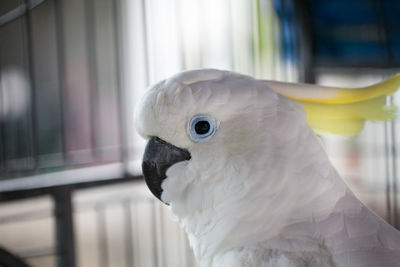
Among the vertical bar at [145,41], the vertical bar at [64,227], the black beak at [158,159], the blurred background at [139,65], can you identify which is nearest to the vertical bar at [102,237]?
the blurred background at [139,65]

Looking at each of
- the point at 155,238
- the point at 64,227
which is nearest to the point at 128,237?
the point at 155,238

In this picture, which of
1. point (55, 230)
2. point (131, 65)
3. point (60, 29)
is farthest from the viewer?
point (131, 65)

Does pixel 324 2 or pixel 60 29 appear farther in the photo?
pixel 324 2

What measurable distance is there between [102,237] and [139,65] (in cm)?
77

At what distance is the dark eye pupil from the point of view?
772 mm

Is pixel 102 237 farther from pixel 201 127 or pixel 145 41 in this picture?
pixel 201 127

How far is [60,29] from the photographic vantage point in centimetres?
178

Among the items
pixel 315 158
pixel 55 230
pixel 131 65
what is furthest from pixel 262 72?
pixel 315 158

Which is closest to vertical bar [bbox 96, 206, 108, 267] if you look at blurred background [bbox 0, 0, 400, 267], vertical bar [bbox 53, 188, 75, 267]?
blurred background [bbox 0, 0, 400, 267]

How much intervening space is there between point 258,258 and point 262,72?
5.31 ft

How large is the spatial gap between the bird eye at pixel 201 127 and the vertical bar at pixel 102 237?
47.1 inches

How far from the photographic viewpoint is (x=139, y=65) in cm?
196

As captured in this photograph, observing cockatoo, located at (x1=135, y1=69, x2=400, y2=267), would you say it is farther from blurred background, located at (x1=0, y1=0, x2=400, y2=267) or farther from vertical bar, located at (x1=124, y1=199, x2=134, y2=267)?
vertical bar, located at (x1=124, y1=199, x2=134, y2=267)

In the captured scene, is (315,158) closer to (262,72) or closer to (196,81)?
(196,81)
